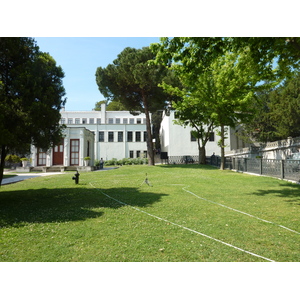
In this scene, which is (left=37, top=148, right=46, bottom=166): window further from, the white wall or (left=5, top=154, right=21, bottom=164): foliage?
the white wall

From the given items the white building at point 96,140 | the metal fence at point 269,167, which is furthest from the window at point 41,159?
the metal fence at point 269,167

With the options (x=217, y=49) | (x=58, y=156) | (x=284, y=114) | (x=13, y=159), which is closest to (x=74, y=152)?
(x=58, y=156)

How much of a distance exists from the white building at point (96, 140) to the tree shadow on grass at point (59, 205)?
7.89 feet

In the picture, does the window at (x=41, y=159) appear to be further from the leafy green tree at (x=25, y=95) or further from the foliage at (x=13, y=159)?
the leafy green tree at (x=25, y=95)

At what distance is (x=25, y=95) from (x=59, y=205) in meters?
3.28

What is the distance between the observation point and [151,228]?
14.5ft

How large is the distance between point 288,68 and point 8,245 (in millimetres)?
9275

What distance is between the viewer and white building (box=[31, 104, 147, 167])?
74.3ft

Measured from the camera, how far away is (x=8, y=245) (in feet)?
Result: 11.8

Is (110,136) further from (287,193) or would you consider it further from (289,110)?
(287,193)

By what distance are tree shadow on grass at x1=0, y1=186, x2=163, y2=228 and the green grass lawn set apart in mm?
22

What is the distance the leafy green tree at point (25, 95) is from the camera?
649 cm
